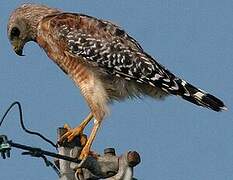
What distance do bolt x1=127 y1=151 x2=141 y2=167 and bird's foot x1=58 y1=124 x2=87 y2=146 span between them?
0.75 meters

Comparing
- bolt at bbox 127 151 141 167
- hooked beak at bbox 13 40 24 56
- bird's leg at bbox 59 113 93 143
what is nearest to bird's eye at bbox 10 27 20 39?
hooked beak at bbox 13 40 24 56

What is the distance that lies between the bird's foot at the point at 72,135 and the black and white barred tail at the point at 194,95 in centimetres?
155

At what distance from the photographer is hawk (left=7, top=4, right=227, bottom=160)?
10336mm

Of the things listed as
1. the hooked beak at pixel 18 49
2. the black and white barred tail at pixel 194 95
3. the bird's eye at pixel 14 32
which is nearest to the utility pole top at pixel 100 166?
→ the black and white barred tail at pixel 194 95

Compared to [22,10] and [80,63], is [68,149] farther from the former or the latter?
[22,10]

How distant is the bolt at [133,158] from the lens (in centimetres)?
734

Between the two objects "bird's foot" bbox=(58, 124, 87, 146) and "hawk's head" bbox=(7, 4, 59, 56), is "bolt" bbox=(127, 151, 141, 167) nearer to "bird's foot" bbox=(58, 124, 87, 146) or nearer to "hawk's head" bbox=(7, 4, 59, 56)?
"bird's foot" bbox=(58, 124, 87, 146)

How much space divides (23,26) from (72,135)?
3.49 m

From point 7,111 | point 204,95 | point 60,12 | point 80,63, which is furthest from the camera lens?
point 60,12

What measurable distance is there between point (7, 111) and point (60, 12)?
4076 mm

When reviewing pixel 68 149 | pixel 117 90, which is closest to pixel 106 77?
pixel 117 90

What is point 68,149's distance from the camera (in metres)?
7.88

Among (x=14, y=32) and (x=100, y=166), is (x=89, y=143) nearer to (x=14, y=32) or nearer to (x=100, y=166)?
(x=100, y=166)

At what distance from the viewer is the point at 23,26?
453 inches
